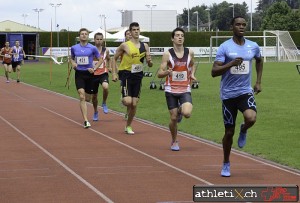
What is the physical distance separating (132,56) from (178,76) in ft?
9.21

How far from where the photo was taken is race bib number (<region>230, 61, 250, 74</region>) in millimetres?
10352

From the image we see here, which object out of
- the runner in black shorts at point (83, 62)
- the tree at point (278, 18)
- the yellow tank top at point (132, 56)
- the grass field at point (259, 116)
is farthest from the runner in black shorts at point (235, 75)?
the tree at point (278, 18)

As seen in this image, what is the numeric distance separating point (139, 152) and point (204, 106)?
10181 millimetres

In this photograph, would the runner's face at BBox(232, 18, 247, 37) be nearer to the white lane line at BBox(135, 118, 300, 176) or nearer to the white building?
the white lane line at BBox(135, 118, 300, 176)

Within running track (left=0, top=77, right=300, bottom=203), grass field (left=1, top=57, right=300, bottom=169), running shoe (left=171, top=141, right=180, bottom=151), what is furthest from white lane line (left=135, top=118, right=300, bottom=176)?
running shoe (left=171, top=141, right=180, bottom=151)

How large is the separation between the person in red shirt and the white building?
337 feet

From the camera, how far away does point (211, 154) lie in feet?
43.0

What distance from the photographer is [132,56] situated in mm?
15875

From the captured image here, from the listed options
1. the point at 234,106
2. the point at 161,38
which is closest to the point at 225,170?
the point at 234,106

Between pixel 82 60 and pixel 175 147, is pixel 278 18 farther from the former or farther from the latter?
pixel 175 147

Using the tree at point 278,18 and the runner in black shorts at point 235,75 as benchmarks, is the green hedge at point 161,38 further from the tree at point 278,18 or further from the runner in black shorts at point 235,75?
the runner in black shorts at point 235,75

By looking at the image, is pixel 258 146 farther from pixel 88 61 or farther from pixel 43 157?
pixel 88 61

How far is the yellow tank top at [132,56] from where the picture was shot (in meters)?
15.8

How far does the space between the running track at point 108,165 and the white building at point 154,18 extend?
327 ft
